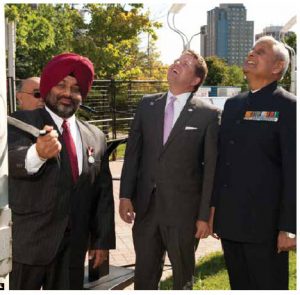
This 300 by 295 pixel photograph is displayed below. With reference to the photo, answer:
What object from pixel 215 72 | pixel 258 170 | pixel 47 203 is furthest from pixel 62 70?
pixel 215 72

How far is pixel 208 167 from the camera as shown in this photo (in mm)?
3336

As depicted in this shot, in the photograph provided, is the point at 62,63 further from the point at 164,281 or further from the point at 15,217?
the point at 164,281

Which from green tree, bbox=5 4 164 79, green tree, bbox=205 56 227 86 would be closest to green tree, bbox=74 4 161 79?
green tree, bbox=5 4 164 79

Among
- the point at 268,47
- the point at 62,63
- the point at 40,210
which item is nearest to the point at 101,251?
the point at 40,210

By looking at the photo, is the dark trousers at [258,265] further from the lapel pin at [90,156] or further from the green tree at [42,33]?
the green tree at [42,33]

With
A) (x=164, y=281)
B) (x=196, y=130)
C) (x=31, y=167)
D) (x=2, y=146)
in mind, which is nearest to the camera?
(x=2, y=146)

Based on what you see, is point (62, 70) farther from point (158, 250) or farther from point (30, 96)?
point (30, 96)

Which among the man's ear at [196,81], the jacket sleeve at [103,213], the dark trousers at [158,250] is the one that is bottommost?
the dark trousers at [158,250]

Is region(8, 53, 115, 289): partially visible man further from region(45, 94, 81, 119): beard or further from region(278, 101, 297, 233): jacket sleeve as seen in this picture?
region(278, 101, 297, 233): jacket sleeve

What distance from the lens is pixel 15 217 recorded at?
2.79 meters

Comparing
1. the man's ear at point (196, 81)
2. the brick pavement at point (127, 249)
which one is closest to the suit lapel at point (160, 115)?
the man's ear at point (196, 81)

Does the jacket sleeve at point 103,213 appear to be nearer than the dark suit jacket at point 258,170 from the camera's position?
No

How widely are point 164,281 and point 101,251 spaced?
6.24 ft

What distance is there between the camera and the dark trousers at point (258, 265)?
308cm
